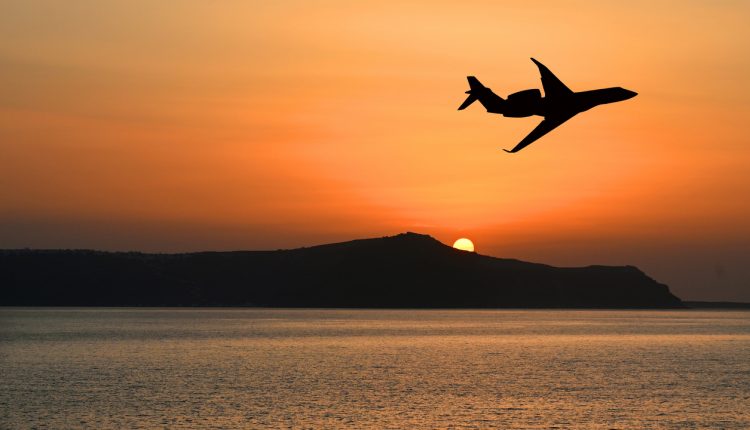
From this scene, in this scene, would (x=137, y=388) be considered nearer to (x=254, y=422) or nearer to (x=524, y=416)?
(x=254, y=422)

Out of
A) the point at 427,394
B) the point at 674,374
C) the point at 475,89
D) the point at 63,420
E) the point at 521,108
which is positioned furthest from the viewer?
the point at 674,374

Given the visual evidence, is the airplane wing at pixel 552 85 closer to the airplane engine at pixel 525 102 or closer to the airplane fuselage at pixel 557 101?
the airplane fuselage at pixel 557 101

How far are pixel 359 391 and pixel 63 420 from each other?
50.1m

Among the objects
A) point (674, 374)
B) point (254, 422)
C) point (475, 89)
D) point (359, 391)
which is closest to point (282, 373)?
point (359, 391)

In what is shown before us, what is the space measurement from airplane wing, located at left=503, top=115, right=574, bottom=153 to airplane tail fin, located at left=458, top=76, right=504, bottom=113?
134 centimetres

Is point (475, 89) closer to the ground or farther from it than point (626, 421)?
farther from it

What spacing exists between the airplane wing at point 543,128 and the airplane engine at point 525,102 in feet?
1.95

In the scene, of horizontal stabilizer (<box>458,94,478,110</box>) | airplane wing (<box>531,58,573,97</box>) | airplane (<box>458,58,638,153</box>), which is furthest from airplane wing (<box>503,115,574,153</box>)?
horizontal stabilizer (<box>458,94,478,110</box>)

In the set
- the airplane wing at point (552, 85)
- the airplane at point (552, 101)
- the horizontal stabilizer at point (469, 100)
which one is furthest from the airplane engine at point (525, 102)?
the horizontal stabilizer at point (469, 100)

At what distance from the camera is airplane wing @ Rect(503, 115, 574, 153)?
29.6 metres

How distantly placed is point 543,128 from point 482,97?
142 inches

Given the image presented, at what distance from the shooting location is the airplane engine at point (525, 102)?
29125mm

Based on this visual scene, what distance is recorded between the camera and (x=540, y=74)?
29.6 meters

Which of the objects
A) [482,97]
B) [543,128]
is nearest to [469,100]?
[482,97]
